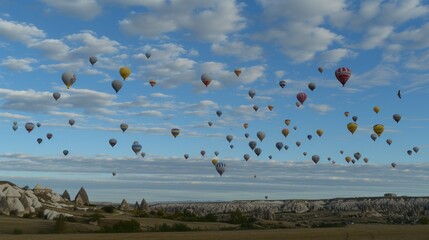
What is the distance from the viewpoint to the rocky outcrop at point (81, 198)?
12069 centimetres

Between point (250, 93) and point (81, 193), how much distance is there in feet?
192

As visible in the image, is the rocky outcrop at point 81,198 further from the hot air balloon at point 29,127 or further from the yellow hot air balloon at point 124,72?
the yellow hot air balloon at point 124,72

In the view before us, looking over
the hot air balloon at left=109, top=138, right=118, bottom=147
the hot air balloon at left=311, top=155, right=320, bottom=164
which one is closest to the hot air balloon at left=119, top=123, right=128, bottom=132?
the hot air balloon at left=109, top=138, right=118, bottom=147

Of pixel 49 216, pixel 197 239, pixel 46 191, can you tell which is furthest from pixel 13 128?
pixel 197 239

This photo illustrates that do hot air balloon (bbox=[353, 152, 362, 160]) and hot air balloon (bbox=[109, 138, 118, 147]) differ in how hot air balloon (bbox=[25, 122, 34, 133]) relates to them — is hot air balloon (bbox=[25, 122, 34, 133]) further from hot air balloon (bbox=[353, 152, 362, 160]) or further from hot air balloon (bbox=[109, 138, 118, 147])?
hot air balloon (bbox=[353, 152, 362, 160])

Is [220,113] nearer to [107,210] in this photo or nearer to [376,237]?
[107,210]

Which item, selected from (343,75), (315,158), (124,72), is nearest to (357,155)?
(315,158)

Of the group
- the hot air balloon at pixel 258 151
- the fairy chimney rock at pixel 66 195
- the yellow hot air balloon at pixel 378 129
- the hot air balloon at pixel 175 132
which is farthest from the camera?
the fairy chimney rock at pixel 66 195

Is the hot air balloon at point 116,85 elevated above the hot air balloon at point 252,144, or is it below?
above

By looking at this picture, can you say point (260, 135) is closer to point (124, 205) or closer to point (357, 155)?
point (357, 155)

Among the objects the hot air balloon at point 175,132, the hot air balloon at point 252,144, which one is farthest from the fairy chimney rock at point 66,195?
the hot air balloon at point 252,144

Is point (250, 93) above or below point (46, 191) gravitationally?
above

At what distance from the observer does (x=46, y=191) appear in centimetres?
11406

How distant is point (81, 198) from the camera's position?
123438 millimetres
